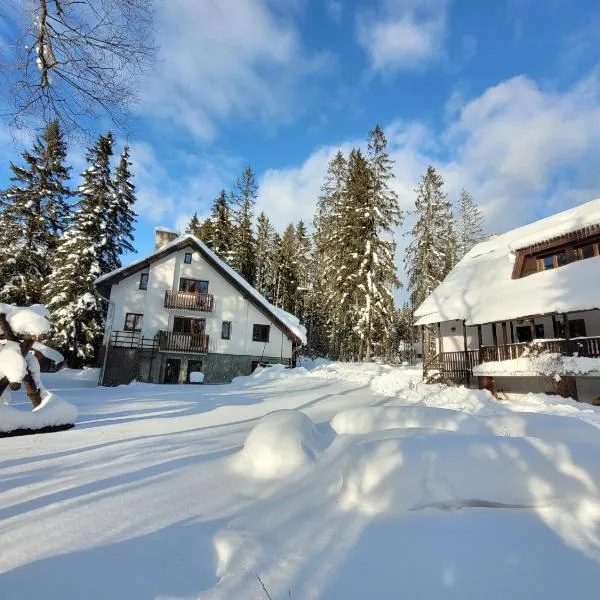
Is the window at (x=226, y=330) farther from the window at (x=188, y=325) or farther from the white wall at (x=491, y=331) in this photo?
the white wall at (x=491, y=331)

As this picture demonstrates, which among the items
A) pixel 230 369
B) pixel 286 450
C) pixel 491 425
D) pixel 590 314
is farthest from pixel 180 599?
pixel 230 369

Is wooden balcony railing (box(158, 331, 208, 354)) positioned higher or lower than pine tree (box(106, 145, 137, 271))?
lower

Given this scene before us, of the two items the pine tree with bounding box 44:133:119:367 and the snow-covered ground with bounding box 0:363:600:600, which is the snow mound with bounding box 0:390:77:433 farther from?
the pine tree with bounding box 44:133:119:367

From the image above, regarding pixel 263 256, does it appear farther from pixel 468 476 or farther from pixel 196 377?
pixel 468 476

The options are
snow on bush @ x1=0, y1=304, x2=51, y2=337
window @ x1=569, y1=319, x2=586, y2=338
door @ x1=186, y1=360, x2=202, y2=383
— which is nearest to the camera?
snow on bush @ x1=0, y1=304, x2=51, y2=337

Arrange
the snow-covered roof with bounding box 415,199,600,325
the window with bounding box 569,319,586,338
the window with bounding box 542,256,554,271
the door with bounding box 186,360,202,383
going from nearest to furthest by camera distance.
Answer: the snow-covered roof with bounding box 415,199,600,325, the window with bounding box 569,319,586,338, the window with bounding box 542,256,554,271, the door with bounding box 186,360,202,383

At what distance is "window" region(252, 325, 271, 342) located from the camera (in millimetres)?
24908

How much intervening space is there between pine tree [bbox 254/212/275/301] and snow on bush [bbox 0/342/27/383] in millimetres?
34159

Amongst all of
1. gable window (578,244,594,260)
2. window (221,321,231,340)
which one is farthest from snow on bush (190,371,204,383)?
gable window (578,244,594,260)

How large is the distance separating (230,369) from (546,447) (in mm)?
21648

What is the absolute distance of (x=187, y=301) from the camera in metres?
23.8

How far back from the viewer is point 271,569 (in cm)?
260

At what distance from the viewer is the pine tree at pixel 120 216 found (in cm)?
2681

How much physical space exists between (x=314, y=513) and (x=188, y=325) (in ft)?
72.8
